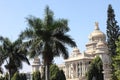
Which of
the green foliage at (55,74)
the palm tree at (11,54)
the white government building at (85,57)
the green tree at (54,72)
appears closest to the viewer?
the palm tree at (11,54)

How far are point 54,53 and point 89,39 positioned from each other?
2890 inches

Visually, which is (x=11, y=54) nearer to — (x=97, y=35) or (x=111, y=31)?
(x=111, y=31)

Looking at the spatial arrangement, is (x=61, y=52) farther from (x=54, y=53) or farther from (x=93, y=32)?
(x=93, y=32)

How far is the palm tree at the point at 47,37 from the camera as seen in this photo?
27375 millimetres

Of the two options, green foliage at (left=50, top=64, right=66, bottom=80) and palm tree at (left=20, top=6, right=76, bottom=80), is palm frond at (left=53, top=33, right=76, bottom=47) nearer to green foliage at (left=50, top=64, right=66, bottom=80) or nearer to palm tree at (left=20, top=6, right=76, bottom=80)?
palm tree at (left=20, top=6, right=76, bottom=80)

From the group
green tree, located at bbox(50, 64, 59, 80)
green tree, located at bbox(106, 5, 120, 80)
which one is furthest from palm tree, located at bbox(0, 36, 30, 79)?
green tree, located at bbox(106, 5, 120, 80)

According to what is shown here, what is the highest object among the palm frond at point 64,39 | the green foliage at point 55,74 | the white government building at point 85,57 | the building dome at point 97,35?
the building dome at point 97,35

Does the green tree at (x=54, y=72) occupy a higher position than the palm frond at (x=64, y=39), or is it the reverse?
the palm frond at (x=64, y=39)

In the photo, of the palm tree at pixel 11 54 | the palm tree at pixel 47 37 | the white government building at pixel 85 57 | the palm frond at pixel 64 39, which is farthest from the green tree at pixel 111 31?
the palm tree at pixel 47 37

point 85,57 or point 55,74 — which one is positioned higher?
point 85,57

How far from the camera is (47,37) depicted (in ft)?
89.9

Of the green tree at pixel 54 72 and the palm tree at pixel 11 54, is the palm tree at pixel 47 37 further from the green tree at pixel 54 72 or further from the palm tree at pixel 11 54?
the green tree at pixel 54 72

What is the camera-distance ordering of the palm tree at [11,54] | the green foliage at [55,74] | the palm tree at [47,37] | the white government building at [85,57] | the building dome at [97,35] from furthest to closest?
1. the building dome at [97,35]
2. the white government building at [85,57]
3. the green foliage at [55,74]
4. the palm tree at [11,54]
5. the palm tree at [47,37]

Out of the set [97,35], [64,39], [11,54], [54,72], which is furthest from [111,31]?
[97,35]
